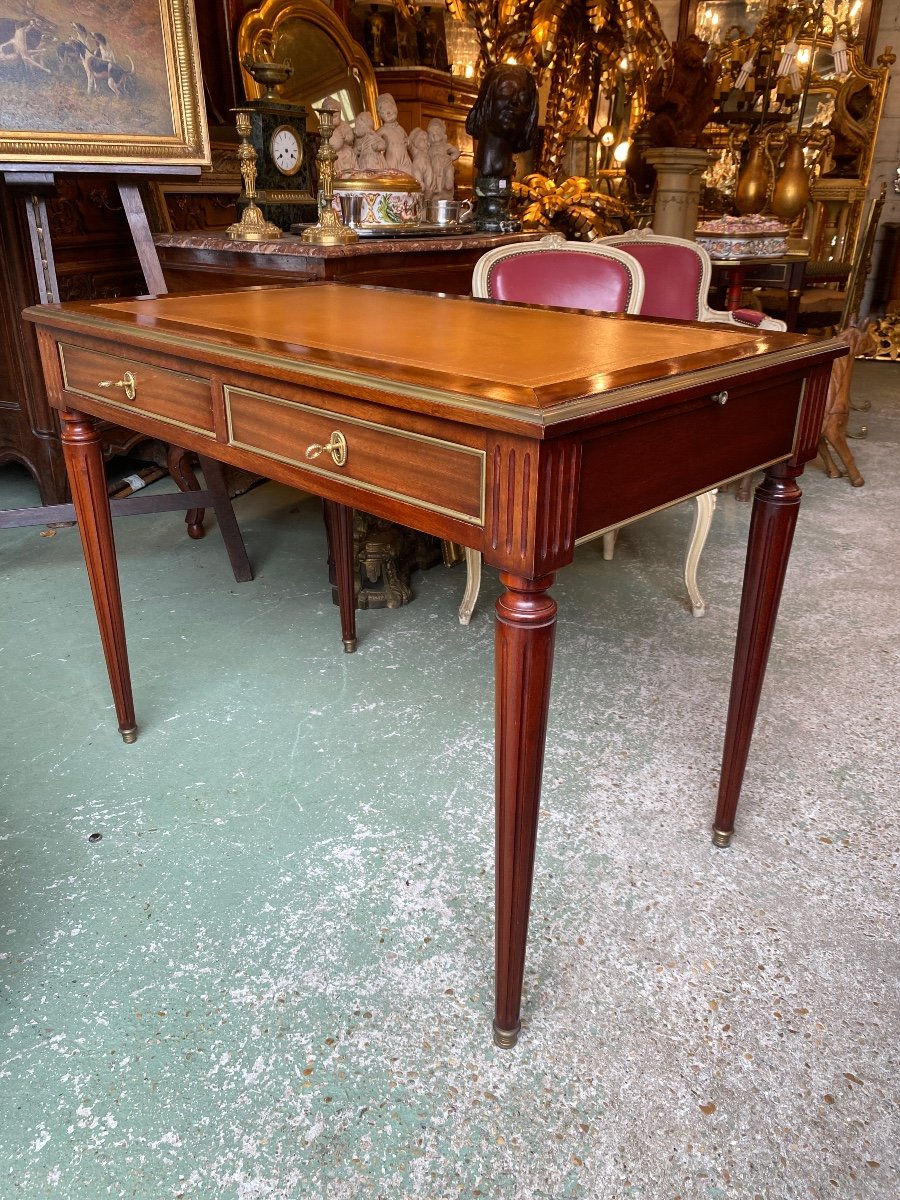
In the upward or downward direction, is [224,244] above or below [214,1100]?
above

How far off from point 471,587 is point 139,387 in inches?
43.7

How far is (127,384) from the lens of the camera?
1512mm

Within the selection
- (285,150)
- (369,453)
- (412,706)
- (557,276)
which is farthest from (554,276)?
(369,453)

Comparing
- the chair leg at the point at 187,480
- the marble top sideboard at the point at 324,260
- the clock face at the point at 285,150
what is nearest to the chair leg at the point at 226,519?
the chair leg at the point at 187,480

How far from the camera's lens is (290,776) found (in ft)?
5.92

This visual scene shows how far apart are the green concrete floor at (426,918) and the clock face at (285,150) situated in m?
1.47

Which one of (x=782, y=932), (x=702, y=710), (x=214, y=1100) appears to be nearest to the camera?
(x=214, y=1100)

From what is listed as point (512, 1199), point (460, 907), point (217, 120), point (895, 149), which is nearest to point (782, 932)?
point (460, 907)

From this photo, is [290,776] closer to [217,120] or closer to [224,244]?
[224,244]

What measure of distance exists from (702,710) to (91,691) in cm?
146

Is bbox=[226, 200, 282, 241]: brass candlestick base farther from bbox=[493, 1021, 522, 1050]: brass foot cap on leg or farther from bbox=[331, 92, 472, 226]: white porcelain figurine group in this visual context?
bbox=[493, 1021, 522, 1050]: brass foot cap on leg

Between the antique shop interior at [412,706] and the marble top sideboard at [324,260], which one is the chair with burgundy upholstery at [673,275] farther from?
the marble top sideboard at [324,260]

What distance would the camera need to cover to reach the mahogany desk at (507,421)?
36.9 inches

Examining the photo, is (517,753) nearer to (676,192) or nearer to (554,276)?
(554,276)
